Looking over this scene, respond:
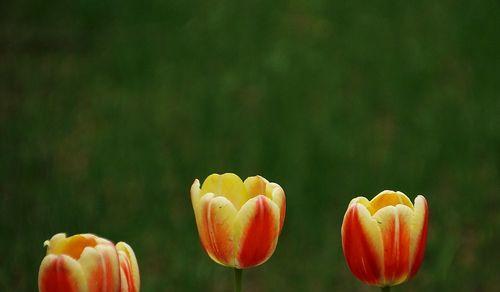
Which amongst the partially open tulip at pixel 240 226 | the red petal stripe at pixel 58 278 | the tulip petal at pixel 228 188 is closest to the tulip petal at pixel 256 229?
the partially open tulip at pixel 240 226

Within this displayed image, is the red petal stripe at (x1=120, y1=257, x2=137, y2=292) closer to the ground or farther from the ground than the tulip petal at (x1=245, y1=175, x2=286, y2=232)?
closer to the ground

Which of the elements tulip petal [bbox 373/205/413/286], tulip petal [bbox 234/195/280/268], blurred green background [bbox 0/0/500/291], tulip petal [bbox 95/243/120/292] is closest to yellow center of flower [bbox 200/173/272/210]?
tulip petal [bbox 234/195/280/268]

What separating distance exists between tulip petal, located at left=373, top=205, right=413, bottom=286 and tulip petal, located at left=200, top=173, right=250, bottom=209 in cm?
27

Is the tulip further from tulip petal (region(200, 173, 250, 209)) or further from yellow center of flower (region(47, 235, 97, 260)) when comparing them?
yellow center of flower (region(47, 235, 97, 260))

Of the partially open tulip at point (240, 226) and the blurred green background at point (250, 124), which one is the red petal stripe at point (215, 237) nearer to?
the partially open tulip at point (240, 226)

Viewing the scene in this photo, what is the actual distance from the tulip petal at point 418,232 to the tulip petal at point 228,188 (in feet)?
1.00

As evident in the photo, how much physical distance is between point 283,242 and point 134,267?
2292 millimetres

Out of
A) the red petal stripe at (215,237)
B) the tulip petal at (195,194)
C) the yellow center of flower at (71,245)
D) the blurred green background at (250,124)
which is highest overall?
the blurred green background at (250,124)

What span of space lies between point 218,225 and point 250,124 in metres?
2.96

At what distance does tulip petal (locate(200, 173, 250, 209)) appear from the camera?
5.33 feet

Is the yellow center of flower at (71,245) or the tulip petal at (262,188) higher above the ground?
the tulip petal at (262,188)

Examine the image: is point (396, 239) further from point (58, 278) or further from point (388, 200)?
point (58, 278)

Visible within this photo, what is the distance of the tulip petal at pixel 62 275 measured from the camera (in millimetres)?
1274

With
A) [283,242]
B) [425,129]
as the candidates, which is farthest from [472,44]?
[283,242]
